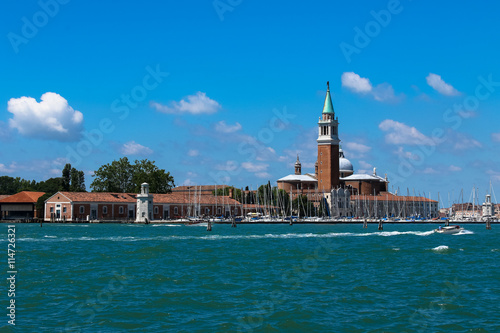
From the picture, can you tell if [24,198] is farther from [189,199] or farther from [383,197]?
[383,197]

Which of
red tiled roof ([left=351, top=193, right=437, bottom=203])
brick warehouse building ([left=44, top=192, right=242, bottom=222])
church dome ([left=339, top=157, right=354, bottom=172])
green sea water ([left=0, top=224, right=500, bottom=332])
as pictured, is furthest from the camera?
church dome ([left=339, top=157, right=354, bottom=172])

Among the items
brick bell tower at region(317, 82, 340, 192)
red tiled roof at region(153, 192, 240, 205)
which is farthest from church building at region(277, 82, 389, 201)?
red tiled roof at region(153, 192, 240, 205)

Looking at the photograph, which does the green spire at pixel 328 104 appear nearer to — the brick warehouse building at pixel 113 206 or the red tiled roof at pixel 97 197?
the brick warehouse building at pixel 113 206

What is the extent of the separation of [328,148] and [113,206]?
1938 inches

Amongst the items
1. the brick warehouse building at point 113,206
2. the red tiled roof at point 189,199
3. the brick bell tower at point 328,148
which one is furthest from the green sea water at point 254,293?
the brick bell tower at point 328,148

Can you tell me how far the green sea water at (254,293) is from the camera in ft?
52.2

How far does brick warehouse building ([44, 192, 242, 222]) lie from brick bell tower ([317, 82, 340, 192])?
99.9 ft

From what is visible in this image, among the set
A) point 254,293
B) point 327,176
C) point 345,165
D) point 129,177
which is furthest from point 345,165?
point 254,293

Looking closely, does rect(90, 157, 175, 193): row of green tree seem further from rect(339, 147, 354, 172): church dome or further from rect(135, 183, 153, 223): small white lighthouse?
rect(339, 147, 354, 172): church dome

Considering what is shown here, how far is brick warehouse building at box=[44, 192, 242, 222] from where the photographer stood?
3770 inches

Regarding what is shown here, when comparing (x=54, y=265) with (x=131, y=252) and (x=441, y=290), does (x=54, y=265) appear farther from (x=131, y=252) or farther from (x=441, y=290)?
(x=441, y=290)

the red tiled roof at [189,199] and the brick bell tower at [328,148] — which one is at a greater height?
the brick bell tower at [328,148]

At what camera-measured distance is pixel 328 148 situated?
429ft

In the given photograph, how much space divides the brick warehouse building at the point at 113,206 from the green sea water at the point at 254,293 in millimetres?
63846
